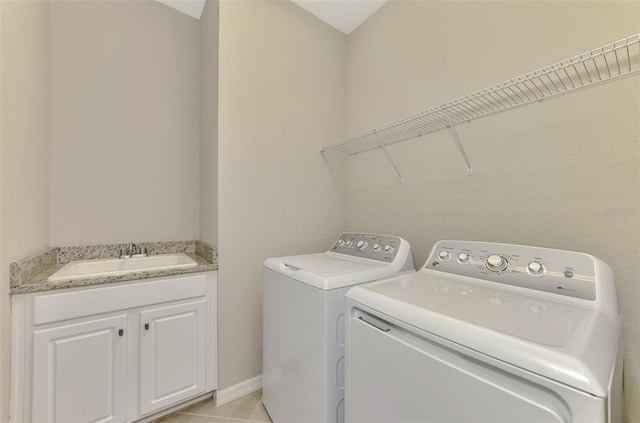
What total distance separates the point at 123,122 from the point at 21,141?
72cm

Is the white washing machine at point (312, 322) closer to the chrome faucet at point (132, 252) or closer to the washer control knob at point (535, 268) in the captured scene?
the washer control knob at point (535, 268)

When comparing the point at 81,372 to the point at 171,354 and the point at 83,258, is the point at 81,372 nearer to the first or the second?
the point at 171,354

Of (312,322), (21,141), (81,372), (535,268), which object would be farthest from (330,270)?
(21,141)

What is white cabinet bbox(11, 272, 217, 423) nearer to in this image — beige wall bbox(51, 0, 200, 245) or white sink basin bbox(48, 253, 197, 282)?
white sink basin bbox(48, 253, 197, 282)

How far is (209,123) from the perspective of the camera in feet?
6.22

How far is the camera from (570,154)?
1106 mm

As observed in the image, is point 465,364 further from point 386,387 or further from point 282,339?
point 282,339

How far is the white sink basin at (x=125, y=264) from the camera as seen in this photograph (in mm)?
1559

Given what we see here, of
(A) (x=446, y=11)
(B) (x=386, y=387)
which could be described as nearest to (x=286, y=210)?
(B) (x=386, y=387)

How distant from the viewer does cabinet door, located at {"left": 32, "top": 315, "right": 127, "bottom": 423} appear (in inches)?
47.3

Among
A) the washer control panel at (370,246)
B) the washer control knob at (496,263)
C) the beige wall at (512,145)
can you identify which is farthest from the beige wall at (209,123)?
the washer control knob at (496,263)

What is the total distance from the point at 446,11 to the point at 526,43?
1.81 ft

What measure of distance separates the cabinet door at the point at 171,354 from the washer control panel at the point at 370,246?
960mm

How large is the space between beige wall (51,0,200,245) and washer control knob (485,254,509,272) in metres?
2.05
